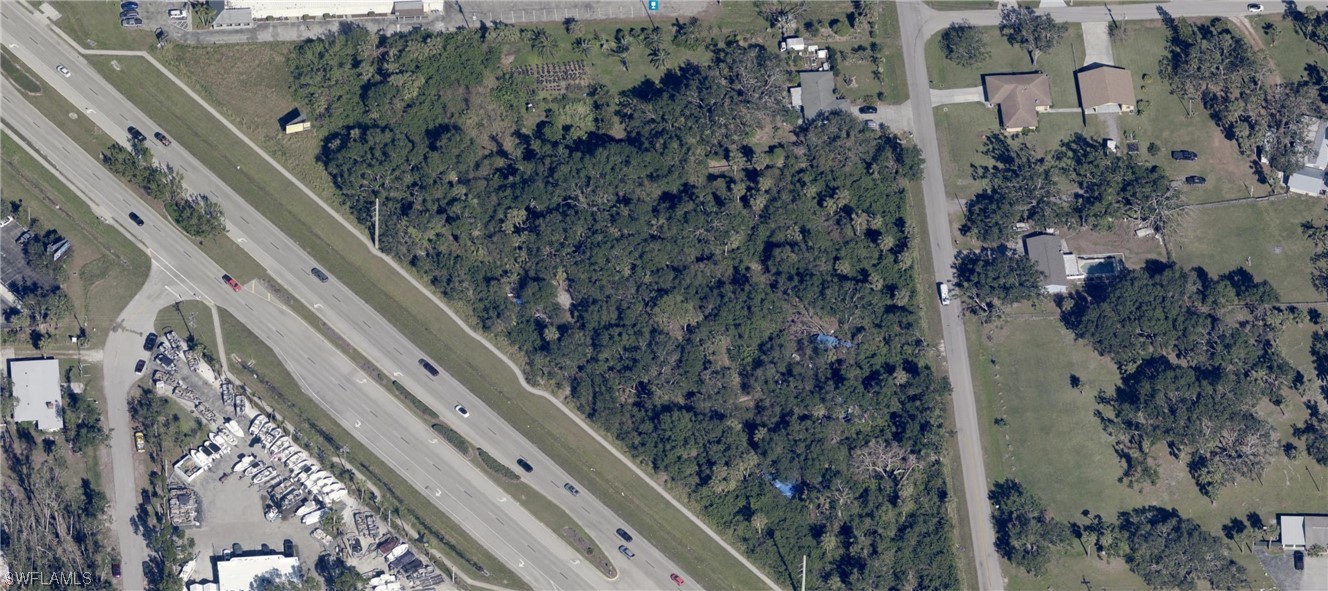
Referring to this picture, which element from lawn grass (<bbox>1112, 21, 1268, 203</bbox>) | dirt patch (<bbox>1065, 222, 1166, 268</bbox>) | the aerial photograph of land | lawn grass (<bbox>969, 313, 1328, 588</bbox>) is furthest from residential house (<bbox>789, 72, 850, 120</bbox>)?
lawn grass (<bbox>1112, 21, 1268, 203</bbox>)

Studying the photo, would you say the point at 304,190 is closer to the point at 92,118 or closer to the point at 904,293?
the point at 92,118

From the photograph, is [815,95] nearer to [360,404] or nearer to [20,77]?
[360,404]

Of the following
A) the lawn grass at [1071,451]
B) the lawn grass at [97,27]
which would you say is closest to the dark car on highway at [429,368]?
the lawn grass at [97,27]

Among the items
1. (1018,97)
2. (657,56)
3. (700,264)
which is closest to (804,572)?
(700,264)

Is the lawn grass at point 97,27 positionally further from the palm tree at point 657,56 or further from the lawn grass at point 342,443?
the palm tree at point 657,56

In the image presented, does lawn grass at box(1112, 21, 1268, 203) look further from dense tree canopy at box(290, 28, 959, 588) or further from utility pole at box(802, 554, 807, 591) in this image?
utility pole at box(802, 554, 807, 591)
